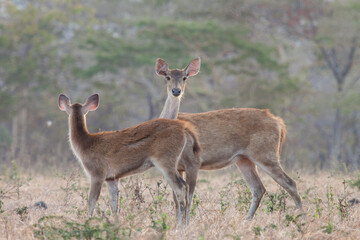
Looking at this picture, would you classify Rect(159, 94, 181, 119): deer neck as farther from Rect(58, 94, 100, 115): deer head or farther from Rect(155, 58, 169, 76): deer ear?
Rect(58, 94, 100, 115): deer head

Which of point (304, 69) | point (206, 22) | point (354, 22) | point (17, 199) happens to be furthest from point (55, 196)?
point (304, 69)

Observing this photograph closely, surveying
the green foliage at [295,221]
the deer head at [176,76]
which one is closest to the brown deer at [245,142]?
the deer head at [176,76]

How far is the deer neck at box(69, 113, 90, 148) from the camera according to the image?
6723 mm

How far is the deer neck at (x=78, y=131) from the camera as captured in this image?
6.72 m

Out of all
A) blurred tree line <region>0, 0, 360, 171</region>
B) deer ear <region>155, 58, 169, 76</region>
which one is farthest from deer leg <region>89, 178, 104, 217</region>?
blurred tree line <region>0, 0, 360, 171</region>

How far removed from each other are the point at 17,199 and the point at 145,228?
355cm

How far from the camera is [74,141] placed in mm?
6770

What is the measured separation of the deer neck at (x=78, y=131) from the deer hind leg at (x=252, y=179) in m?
2.32

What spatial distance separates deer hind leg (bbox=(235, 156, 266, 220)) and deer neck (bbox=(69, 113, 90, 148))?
232 cm

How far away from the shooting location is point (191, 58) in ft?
85.0

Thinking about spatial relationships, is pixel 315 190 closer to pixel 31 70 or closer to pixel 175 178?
pixel 175 178

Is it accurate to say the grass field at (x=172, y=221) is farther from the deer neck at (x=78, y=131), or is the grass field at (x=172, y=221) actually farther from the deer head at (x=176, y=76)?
the deer head at (x=176, y=76)

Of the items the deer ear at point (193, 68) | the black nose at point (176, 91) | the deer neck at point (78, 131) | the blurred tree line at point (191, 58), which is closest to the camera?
the deer neck at point (78, 131)

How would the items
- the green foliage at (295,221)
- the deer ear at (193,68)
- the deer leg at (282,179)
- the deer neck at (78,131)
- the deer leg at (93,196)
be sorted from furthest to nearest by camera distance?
the deer ear at (193,68)
the deer leg at (282,179)
the deer neck at (78,131)
the deer leg at (93,196)
the green foliage at (295,221)
